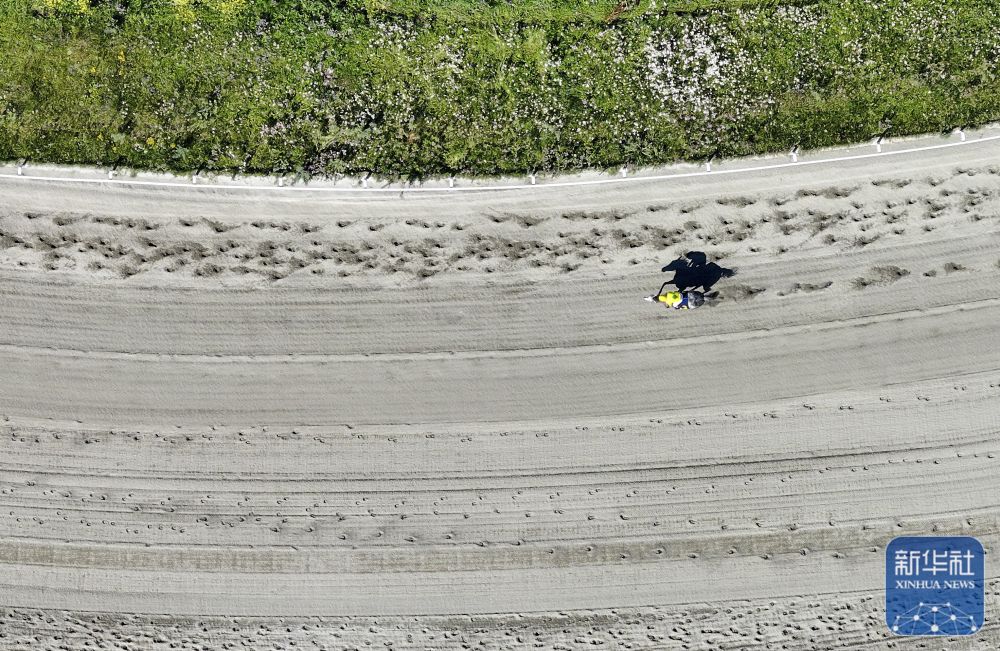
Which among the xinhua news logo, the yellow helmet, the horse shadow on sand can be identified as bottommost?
the xinhua news logo

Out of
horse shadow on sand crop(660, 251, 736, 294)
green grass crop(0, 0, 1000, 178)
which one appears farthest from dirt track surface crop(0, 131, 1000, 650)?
green grass crop(0, 0, 1000, 178)

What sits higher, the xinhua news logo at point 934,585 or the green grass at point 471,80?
the green grass at point 471,80

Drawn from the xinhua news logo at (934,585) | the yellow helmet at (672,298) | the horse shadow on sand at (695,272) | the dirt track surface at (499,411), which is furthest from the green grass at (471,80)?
the xinhua news logo at (934,585)

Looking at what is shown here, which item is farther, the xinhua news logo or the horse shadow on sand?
the xinhua news logo

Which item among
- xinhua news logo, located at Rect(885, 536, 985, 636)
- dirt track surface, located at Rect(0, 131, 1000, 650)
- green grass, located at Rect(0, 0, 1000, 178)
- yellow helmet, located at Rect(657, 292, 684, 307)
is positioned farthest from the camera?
xinhua news logo, located at Rect(885, 536, 985, 636)

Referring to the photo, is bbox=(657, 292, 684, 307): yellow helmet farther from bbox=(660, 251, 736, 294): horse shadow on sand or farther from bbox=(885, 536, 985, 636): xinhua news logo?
bbox=(885, 536, 985, 636): xinhua news logo

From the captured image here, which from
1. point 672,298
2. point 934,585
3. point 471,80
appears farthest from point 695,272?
point 934,585

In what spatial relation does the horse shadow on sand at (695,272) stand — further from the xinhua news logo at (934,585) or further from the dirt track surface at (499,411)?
the xinhua news logo at (934,585)
